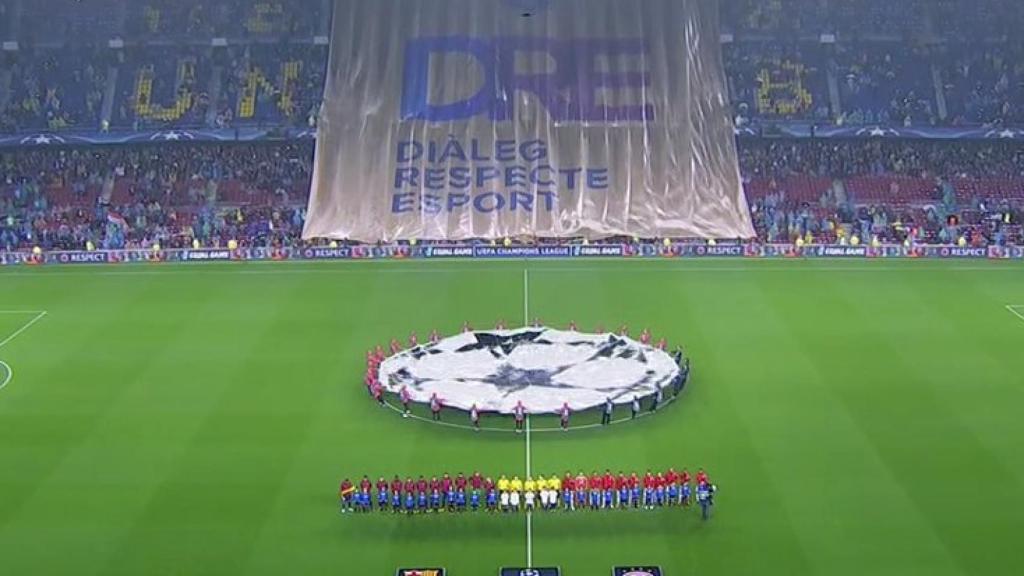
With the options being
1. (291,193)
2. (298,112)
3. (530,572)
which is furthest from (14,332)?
(530,572)

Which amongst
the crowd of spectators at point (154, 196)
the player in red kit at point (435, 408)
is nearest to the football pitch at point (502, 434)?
the player in red kit at point (435, 408)

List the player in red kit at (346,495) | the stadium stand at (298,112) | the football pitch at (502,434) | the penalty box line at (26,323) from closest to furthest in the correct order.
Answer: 1. the football pitch at (502,434)
2. the player in red kit at (346,495)
3. the penalty box line at (26,323)
4. the stadium stand at (298,112)

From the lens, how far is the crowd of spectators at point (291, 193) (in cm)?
5050

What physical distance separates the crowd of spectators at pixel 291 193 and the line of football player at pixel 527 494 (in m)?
24.2

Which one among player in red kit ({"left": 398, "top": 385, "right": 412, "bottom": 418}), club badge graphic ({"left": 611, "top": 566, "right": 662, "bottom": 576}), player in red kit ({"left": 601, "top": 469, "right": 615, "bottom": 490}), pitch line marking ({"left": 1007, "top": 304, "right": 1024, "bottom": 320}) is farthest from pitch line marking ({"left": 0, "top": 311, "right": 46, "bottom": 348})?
pitch line marking ({"left": 1007, "top": 304, "right": 1024, "bottom": 320})

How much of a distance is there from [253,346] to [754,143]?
2664cm

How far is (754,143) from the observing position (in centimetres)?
5541

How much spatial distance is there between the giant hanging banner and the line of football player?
76.5 ft

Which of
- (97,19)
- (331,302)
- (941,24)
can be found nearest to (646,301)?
(331,302)

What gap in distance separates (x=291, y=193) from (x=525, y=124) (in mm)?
10391

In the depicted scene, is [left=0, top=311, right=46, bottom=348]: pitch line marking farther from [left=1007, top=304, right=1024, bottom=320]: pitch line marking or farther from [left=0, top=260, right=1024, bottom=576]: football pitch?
[left=1007, top=304, right=1024, bottom=320]: pitch line marking

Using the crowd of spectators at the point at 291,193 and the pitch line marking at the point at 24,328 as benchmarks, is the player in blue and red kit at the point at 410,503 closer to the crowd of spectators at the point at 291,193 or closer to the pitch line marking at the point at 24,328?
the pitch line marking at the point at 24,328

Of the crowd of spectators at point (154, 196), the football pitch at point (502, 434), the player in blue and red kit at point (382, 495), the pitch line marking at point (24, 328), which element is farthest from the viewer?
the crowd of spectators at point (154, 196)

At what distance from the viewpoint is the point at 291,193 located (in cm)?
5428
